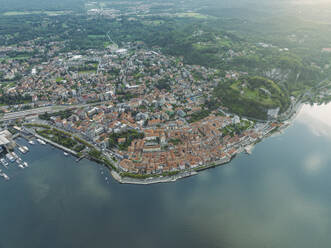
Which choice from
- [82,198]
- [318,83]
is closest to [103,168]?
[82,198]

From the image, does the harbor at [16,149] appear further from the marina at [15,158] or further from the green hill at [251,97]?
the green hill at [251,97]

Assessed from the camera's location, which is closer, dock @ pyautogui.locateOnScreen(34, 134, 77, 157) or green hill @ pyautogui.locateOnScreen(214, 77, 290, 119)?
dock @ pyautogui.locateOnScreen(34, 134, 77, 157)

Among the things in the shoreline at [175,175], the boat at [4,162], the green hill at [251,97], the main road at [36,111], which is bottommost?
the boat at [4,162]

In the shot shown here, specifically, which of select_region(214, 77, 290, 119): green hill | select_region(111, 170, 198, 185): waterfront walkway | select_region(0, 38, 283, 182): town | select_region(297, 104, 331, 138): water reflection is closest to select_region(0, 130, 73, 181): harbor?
select_region(0, 38, 283, 182): town

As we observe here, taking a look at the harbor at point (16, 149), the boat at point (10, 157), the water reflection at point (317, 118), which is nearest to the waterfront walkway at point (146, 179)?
the harbor at point (16, 149)

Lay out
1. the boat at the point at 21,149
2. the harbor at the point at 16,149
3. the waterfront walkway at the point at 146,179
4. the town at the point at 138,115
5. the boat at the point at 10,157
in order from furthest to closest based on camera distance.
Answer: the boat at the point at 21,149 → the boat at the point at 10,157 → the town at the point at 138,115 → the harbor at the point at 16,149 → the waterfront walkway at the point at 146,179

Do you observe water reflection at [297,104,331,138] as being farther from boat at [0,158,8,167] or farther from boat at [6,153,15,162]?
boat at [0,158,8,167]

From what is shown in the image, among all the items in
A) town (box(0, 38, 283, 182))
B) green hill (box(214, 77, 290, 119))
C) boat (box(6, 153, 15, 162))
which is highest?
green hill (box(214, 77, 290, 119))

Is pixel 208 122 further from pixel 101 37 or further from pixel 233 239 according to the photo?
pixel 101 37

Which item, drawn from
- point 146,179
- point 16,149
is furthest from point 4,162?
point 146,179

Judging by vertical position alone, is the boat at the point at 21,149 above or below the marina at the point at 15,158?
above

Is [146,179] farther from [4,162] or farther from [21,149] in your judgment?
[4,162]
